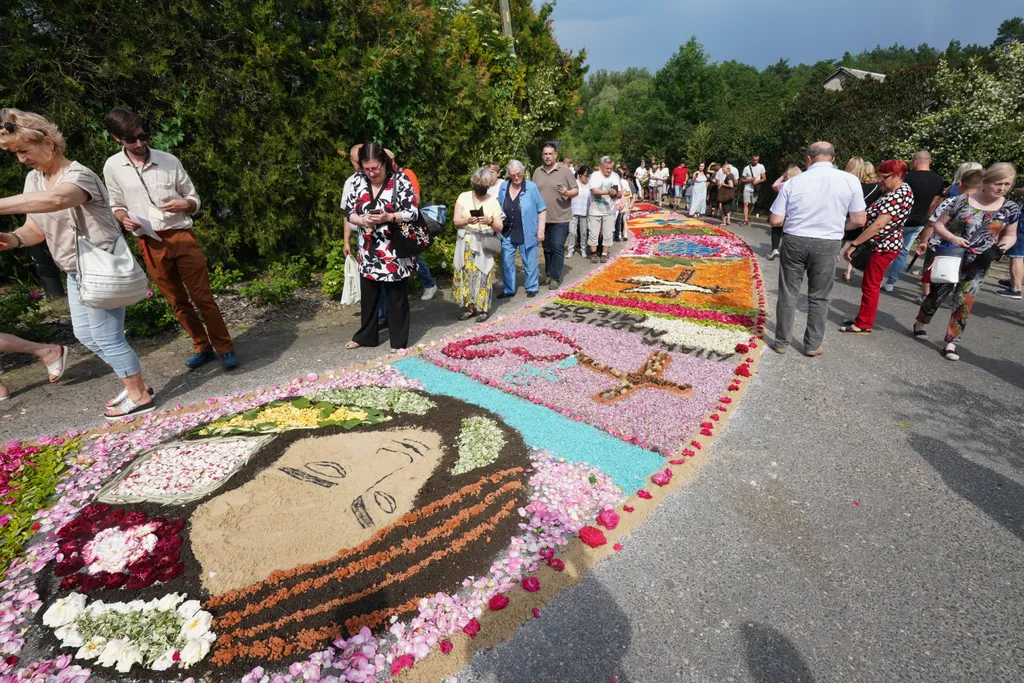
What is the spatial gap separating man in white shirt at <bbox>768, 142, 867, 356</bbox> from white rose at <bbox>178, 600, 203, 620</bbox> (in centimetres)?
550

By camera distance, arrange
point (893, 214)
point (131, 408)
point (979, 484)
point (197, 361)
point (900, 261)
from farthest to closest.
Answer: point (900, 261) < point (893, 214) < point (197, 361) < point (131, 408) < point (979, 484)

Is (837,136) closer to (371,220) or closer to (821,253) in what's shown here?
(821,253)

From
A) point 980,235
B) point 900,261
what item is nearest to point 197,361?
point 980,235

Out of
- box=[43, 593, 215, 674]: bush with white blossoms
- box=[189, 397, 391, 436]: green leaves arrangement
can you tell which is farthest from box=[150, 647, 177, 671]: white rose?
box=[189, 397, 391, 436]: green leaves arrangement

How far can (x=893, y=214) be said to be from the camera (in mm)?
5609

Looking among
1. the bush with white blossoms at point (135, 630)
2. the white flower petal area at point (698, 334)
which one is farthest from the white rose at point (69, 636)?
the white flower petal area at point (698, 334)

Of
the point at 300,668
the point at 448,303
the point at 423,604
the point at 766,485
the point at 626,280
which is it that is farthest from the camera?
the point at 626,280

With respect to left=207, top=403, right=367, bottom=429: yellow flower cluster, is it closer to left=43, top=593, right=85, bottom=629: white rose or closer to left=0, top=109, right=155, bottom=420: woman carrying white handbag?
left=0, top=109, right=155, bottom=420: woman carrying white handbag

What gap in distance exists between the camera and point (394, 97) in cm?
769

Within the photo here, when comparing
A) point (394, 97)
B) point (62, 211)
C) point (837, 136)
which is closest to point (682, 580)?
point (62, 211)

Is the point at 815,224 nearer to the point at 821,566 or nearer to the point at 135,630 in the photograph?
the point at 821,566

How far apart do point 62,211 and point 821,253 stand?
6.65m

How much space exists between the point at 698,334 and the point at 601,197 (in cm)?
475

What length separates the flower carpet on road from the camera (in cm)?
226
